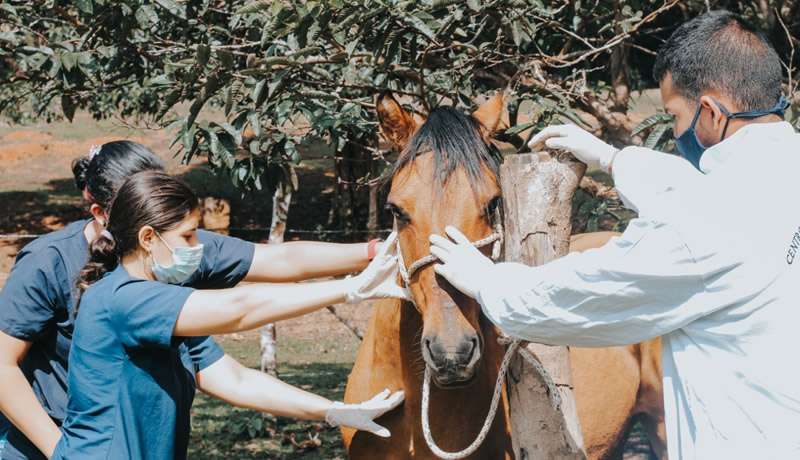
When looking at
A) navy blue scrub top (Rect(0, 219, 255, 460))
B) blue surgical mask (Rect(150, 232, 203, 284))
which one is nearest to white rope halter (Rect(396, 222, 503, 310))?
blue surgical mask (Rect(150, 232, 203, 284))

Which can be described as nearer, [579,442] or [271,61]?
[579,442]

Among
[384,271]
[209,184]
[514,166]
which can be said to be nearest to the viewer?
[514,166]

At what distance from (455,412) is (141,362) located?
1.30 metres

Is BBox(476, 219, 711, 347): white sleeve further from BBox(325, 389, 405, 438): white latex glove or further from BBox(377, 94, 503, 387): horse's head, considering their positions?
BBox(325, 389, 405, 438): white latex glove

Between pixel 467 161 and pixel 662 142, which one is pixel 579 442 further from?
pixel 662 142

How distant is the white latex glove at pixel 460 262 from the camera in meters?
2.27

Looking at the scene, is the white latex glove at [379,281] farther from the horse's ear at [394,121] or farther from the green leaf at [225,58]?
the green leaf at [225,58]

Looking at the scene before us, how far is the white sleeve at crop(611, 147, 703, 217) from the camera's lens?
1.98 m

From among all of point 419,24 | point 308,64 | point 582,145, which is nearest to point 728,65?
point 582,145

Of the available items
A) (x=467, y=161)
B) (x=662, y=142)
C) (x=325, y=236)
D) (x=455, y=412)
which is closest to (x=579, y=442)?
(x=455, y=412)

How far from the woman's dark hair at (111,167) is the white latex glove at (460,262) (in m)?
1.24

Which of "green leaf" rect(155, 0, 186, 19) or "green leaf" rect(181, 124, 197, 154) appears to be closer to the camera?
"green leaf" rect(181, 124, 197, 154)

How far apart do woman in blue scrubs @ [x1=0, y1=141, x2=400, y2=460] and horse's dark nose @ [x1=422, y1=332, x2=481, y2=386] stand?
3.59ft

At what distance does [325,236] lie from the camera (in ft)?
46.9
